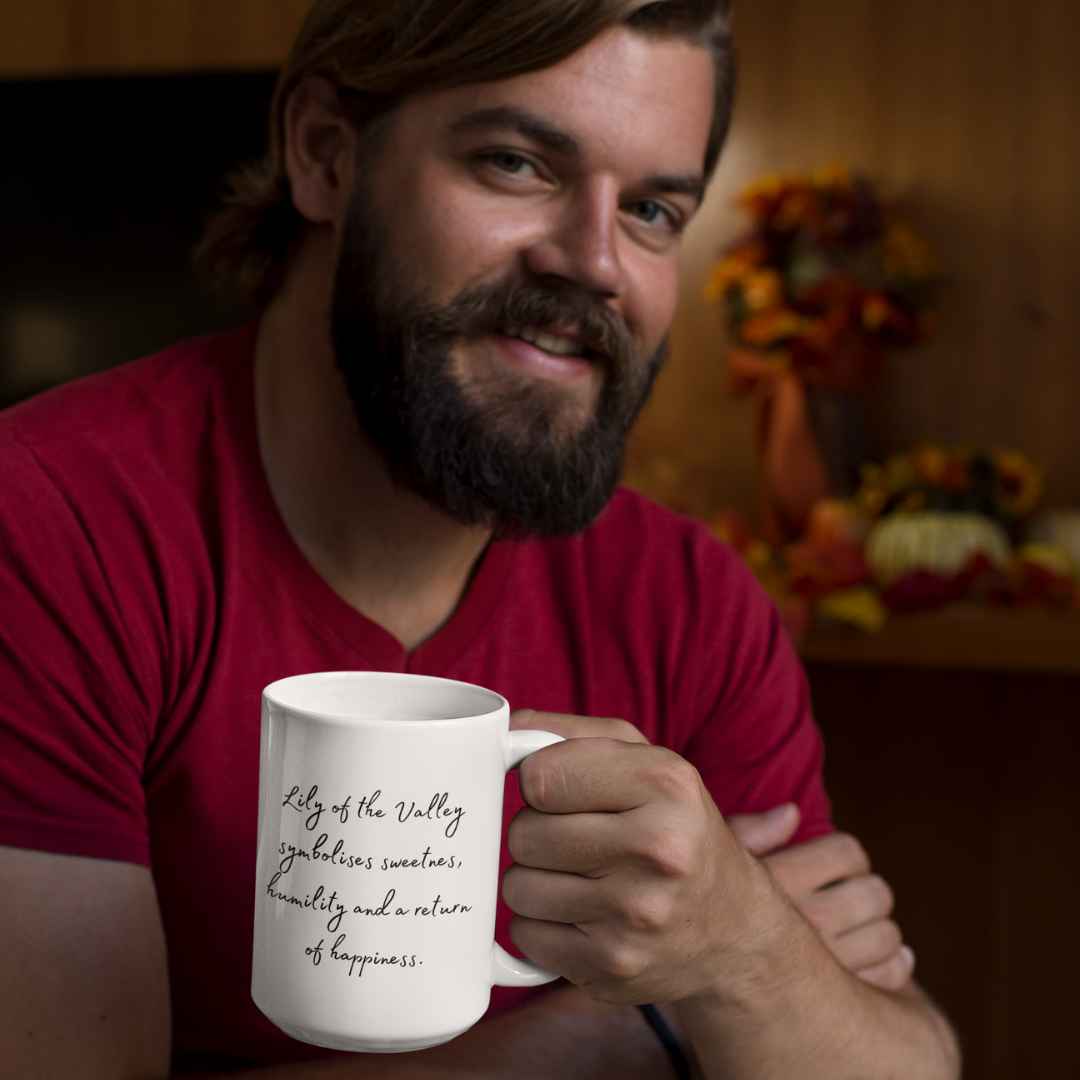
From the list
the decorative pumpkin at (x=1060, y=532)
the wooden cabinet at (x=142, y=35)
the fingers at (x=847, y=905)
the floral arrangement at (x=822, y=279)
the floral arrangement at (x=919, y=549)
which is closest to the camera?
the fingers at (x=847, y=905)

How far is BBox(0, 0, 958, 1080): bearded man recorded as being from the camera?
31.5 inches

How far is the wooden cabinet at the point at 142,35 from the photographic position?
8.45ft

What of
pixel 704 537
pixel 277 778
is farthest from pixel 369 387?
pixel 277 778

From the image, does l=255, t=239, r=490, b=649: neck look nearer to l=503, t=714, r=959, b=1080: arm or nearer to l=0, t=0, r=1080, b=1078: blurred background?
l=503, t=714, r=959, b=1080: arm

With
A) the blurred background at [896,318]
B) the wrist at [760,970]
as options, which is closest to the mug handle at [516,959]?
the wrist at [760,970]

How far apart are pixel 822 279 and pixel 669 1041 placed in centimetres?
157

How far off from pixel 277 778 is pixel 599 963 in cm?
20

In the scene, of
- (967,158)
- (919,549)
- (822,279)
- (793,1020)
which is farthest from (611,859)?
(967,158)

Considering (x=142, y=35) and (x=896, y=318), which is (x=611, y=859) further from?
(x=142, y=35)

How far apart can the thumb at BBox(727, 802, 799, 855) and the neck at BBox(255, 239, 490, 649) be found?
26cm

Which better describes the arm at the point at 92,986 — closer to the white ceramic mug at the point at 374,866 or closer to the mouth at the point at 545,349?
the white ceramic mug at the point at 374,866

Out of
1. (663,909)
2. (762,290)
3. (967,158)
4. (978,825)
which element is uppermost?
(967,158)

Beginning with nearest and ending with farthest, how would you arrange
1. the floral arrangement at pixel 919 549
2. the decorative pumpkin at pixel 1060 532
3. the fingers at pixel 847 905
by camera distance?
1. the fingers at pixel 847 905
2. the floral arrangement at pixel 919 549
3. the decorative pumpkin at pixel 1060 532

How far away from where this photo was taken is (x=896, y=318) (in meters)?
2.23
